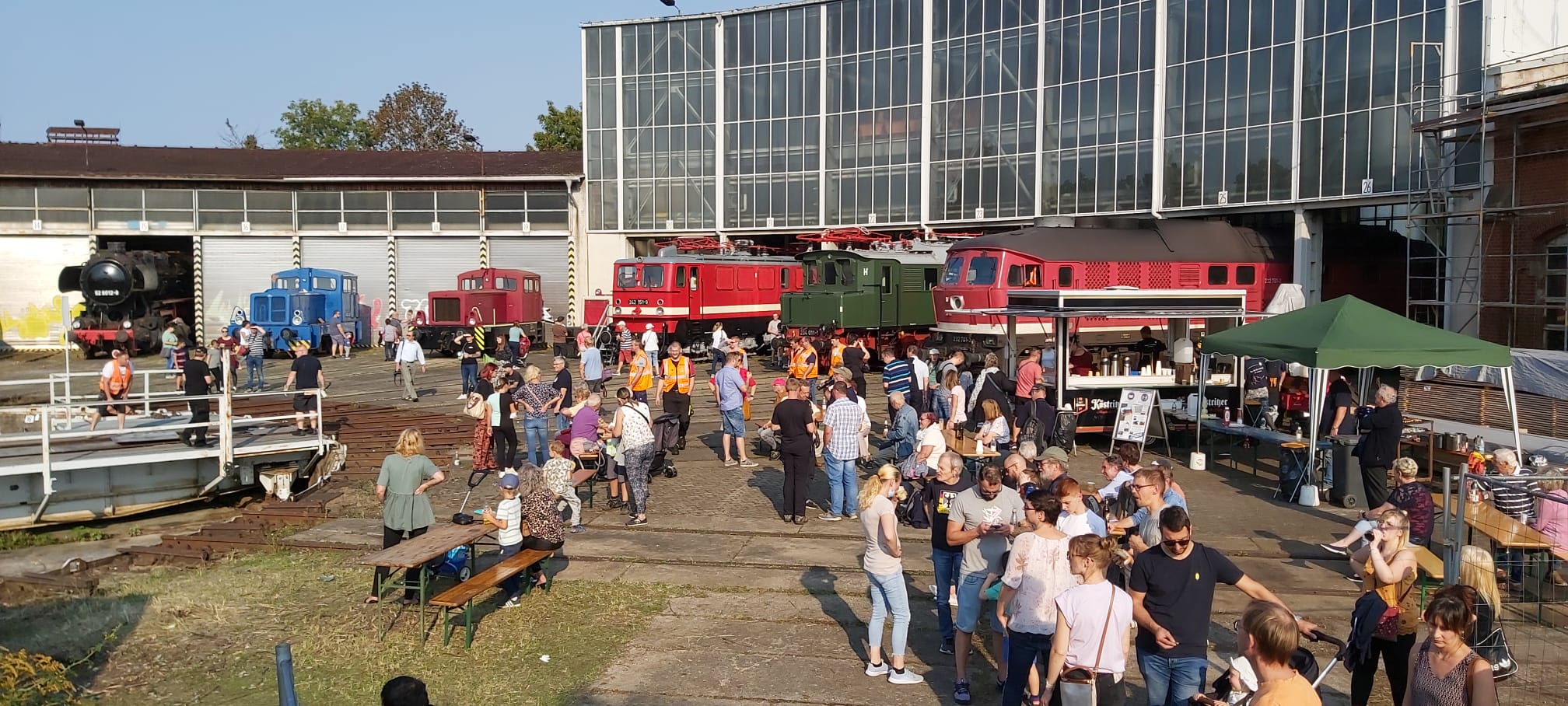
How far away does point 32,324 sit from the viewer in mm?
41281

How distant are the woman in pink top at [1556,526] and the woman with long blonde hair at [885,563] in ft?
16.6

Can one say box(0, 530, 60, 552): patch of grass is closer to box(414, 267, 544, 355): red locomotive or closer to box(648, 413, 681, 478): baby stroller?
box(648, 413, 681, 478): baby stroller

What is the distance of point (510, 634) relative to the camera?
8.99 meters

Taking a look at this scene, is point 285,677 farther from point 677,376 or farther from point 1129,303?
point 1129,303

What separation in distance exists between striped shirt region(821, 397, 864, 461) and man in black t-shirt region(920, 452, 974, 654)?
3503mm

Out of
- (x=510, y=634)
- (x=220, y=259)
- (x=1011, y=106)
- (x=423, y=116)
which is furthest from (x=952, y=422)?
(x=423, y=116)

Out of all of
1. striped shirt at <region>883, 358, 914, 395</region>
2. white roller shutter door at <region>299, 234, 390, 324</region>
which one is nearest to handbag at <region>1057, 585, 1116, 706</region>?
striped shirt at <region>883, 358, 914, 395</region>

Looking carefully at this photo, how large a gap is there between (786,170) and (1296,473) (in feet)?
96.3

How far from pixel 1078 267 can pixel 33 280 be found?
37781mm

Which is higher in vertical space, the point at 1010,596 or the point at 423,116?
the point at 423,116

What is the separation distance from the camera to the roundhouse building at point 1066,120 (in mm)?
24891

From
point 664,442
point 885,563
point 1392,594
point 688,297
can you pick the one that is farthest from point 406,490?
point 688,297

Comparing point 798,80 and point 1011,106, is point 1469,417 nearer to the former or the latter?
point 1011,106

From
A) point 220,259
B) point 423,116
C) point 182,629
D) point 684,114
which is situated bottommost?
point 182,629
